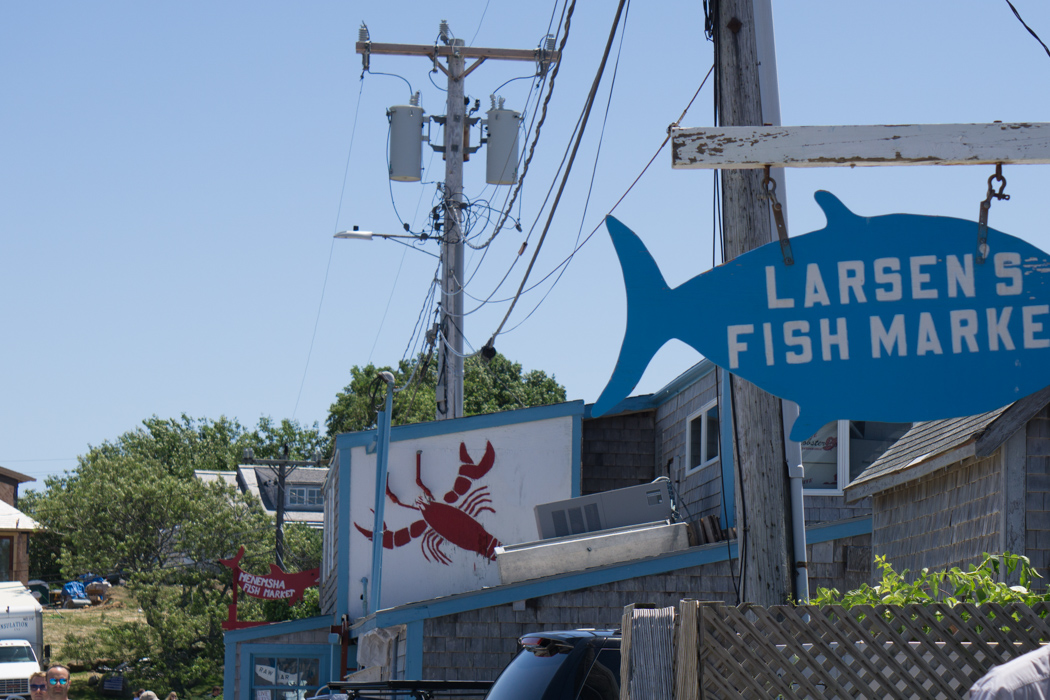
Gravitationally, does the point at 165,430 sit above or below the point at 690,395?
above

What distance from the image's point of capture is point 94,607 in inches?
2175

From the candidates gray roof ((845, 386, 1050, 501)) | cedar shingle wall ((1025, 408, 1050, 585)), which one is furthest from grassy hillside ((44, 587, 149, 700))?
cedar shingle wall ((1025, 408, 1050, 585))

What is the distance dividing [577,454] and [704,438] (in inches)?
111

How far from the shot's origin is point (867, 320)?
15.3ft

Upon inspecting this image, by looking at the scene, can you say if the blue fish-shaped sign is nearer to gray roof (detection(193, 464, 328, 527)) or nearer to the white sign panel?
the white sign panel

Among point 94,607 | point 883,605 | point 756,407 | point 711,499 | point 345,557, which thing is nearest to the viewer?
point 883,605

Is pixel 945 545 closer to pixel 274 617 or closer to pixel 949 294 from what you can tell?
pixel 949 294

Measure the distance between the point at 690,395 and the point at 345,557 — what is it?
639cm

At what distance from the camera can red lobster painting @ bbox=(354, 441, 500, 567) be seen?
60.6 ft

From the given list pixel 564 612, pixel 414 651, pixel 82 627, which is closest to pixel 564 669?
pixel 564 612

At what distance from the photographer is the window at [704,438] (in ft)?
54.1

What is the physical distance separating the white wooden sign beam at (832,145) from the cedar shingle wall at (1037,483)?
4.39 meters

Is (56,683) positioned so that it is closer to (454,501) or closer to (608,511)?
(608,511)

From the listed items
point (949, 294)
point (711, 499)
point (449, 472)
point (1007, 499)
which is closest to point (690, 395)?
point (711, 499)
